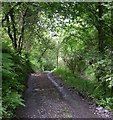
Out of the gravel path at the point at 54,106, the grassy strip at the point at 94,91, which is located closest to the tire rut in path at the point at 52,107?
the gravel path at the point at 54,106

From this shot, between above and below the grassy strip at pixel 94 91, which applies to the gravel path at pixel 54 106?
above

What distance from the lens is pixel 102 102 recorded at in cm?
852

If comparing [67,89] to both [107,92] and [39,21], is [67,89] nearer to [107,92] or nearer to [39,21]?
[107,92]

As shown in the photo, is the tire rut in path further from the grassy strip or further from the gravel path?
the grassy strip

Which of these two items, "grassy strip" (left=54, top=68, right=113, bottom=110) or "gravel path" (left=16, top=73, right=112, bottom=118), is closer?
"gravel path" (left=16, top=73, right=112, bottom=118)

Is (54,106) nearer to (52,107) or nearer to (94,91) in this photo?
(52,107)

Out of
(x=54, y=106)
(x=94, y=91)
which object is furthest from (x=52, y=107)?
(x=94, y=91)

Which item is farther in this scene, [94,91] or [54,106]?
[94,91]

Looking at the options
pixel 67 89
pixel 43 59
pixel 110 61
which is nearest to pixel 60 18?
pixel 67 89

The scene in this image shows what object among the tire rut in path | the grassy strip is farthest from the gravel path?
the grassy strip

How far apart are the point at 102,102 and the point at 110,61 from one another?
61.5 inches

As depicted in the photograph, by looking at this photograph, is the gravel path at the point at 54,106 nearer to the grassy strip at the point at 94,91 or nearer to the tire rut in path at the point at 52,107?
the tire rut in path at the point at 52,107

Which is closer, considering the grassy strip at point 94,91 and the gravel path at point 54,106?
the gravel path at point 54,106

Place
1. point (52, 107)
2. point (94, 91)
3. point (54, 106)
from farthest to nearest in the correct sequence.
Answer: point (94, 91), point (54, 106), point (52, 107)
